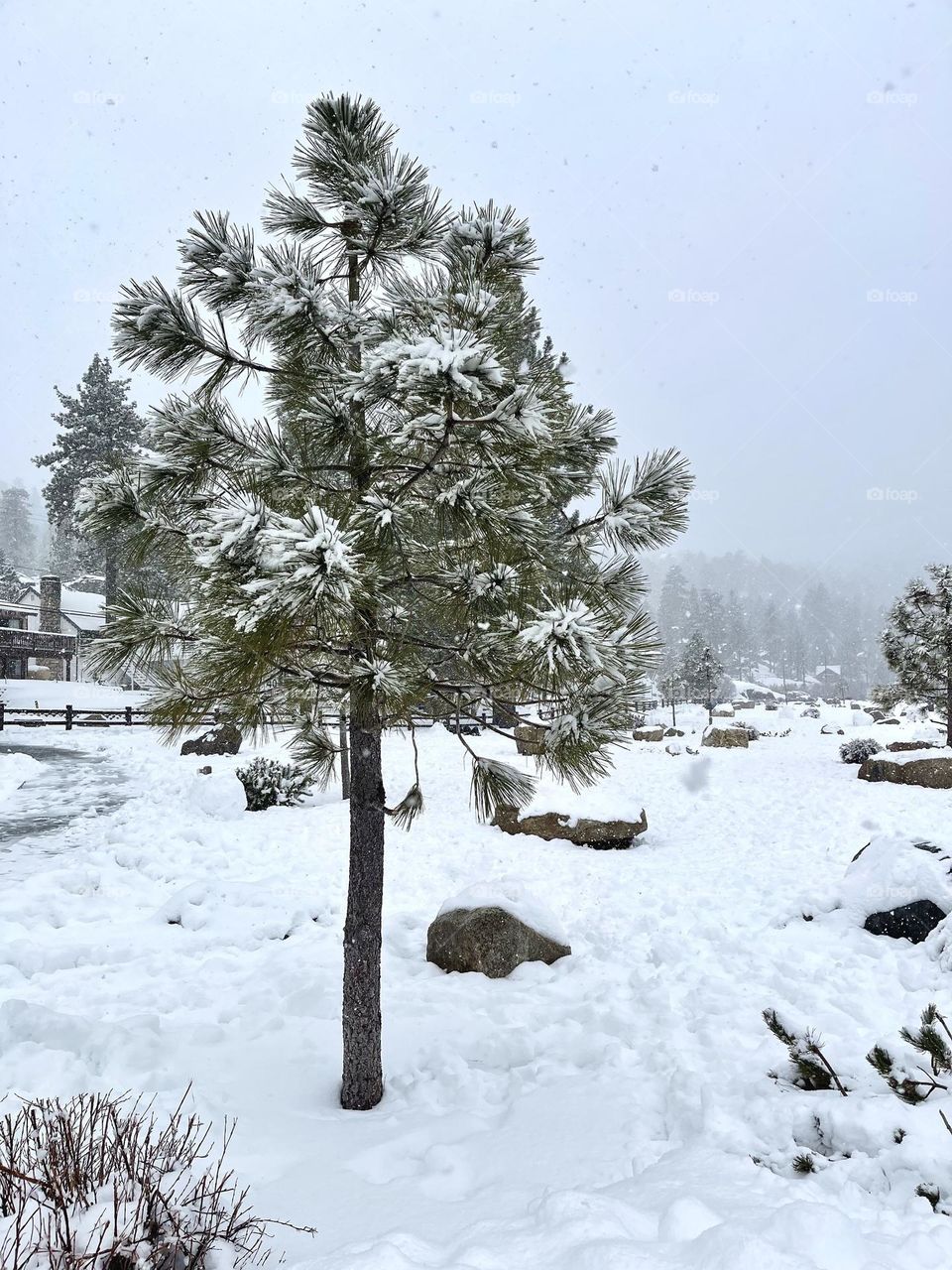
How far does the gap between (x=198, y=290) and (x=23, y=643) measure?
4055cm

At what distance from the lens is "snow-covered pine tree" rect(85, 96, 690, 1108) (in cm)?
346

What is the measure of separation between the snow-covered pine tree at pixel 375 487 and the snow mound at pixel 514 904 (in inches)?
107

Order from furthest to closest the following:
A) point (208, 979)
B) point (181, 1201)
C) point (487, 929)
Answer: point (487, 929)
point (208, 979)
point (181, 1201)

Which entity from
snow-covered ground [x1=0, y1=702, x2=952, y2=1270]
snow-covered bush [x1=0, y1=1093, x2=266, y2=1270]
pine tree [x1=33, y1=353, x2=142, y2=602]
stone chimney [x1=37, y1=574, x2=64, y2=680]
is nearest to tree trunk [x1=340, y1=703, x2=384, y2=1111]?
snow-covered ground [x1=0, y1=702, x2=952, y2=1270]

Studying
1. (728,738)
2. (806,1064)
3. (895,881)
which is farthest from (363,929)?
(728,738)

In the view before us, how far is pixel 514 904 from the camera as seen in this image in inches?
279

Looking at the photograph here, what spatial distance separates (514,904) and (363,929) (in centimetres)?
314

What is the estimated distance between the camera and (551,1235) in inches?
114

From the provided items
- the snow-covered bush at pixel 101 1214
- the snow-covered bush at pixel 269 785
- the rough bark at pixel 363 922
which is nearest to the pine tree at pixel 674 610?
the snow-covered bush at pixel 269 785

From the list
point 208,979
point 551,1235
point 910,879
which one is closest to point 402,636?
point 551,1235

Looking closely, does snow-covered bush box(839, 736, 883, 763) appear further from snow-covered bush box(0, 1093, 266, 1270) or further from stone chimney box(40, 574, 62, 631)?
stone chimney box(40, 574, 62, 631)

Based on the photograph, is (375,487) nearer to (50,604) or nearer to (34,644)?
(34,644)

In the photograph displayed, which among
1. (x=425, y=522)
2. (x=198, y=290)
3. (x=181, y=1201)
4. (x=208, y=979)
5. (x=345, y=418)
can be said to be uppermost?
(x=198, y=290)

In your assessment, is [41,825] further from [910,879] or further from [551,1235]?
[910,879]
